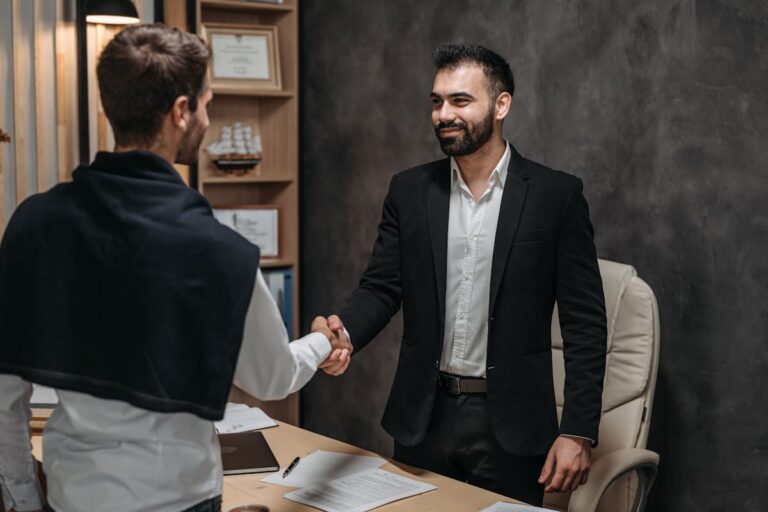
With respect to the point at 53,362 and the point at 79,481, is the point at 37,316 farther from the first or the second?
the point at 79,481

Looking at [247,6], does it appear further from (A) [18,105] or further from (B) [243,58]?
(A) [18,105]

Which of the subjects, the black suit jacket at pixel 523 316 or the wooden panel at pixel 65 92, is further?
the wooden panel at pixel 65 92

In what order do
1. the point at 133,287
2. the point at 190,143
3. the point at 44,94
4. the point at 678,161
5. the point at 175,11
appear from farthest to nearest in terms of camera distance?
the point at 175,11, the point at 44,94, the point at 678,161, the point at 190,143, the point at 133,287

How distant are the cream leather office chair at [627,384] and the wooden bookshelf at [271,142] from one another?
7.09 feet

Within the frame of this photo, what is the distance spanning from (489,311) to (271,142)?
2.38 meters

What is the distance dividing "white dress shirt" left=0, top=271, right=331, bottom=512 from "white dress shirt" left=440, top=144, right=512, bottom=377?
955 millimetres

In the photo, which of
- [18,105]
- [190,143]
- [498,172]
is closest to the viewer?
[190,143]

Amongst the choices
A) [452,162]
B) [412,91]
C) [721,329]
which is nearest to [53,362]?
[452,162]

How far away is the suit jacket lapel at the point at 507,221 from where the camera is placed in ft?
7.77

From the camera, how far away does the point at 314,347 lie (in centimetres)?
189

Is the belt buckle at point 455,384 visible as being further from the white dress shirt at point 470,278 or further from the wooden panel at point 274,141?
the wooden panel at point 274,141

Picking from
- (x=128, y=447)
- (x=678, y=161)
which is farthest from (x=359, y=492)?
(x=678, y=161)

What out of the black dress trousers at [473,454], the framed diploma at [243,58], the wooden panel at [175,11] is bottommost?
the black dress trousers at [473,454]

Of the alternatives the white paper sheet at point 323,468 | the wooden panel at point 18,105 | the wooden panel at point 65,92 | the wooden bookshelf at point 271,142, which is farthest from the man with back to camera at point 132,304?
the wooden bookshelf at point 271,142
